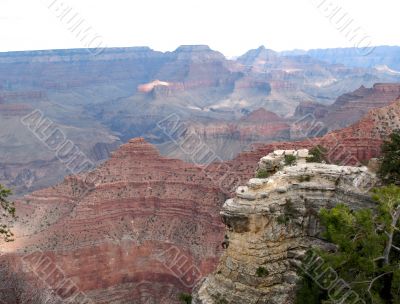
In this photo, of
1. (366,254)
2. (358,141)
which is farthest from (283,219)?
(358,141)

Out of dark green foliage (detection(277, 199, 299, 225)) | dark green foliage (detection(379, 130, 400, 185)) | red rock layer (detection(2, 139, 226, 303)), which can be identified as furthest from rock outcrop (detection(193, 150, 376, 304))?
red rock layer (detection(2, 139, 226, 303))

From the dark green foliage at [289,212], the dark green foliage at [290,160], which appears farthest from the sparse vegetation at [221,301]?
the dark green foliage at [290,160]

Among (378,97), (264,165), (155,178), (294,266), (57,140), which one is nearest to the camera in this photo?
(294,266)

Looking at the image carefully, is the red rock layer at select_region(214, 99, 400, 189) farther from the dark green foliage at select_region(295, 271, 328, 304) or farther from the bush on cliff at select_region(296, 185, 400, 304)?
the bush on cliff at select_region(296, 185, 400, 304)

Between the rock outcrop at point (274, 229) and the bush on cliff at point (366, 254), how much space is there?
345 centimetres

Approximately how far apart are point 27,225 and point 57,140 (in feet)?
309

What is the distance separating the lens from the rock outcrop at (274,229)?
22.6 metres

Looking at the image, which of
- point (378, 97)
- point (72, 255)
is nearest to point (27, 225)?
point (72, 255)

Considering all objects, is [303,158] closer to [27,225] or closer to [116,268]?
[116,268]

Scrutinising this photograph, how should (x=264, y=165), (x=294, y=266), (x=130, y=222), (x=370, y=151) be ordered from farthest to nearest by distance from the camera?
(x=130, y=222)
(x=370, y=151)
(x=264, y=165)
(x=294, y=266)

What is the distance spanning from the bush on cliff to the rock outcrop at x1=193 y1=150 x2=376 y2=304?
345 cm

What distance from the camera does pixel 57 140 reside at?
466 ft

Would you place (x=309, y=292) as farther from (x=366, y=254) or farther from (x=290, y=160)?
(x=290, y=160)

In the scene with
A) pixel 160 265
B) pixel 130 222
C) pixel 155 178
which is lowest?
pixel 160 265
